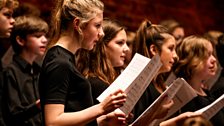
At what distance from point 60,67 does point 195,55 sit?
1389mm

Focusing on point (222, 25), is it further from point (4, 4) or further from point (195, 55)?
point (4, 4)

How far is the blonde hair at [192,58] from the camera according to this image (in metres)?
3.06

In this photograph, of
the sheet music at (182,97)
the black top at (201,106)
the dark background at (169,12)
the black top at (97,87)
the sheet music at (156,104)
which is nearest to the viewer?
the sheet music at (156,104)

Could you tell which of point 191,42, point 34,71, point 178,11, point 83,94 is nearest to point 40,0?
point 34,71

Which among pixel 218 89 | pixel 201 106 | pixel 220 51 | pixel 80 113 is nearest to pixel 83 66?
pixel 80 113

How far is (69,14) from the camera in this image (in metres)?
1.98

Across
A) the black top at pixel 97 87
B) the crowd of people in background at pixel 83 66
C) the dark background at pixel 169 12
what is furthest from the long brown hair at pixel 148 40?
the dark background at pixel 169 12

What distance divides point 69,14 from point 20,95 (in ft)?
3.15

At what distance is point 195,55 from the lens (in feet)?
10.1

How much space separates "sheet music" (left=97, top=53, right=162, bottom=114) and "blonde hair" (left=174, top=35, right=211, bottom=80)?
1004 mm

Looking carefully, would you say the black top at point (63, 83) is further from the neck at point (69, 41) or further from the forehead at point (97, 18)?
the forehead at point (97, 18)

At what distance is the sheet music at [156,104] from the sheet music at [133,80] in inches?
5.3

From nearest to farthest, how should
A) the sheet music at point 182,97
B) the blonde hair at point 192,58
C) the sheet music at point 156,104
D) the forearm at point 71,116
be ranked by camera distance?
the forearm at point 71,116
the sheet music at point 156,104
the sheet music at point 182,97
the blonde hair at point 192,58

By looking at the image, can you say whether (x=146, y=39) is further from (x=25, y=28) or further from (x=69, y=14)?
(x=69, y=14)
